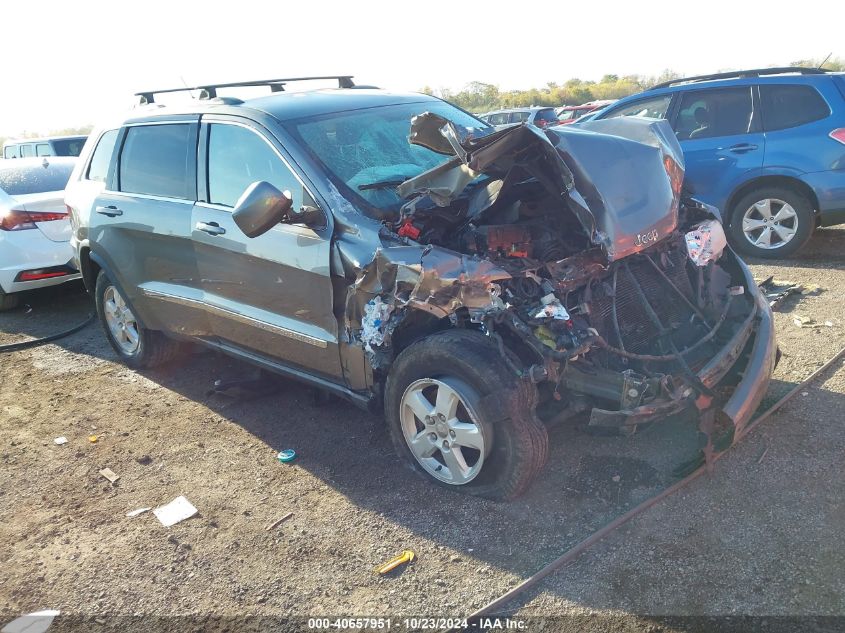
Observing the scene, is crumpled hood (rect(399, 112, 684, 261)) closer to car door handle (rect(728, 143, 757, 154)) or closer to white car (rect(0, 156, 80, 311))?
car door handle (rect(728, 143, 757, 154))

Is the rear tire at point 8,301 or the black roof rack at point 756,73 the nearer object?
the black roof rack at point 756,73

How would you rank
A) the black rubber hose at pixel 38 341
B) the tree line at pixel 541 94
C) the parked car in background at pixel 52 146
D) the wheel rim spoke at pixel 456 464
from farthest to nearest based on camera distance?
the tree line at pixel 541 94 < the parked car in background at pixel 52 146 < the black rubber hose at pixel 38 341 < the wheel rim spoke at pixel 456 464

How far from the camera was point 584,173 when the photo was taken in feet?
11.2

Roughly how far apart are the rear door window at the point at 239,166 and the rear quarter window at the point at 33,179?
4084 millimetres

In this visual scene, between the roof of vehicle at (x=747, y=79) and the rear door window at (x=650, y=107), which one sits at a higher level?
the roof of vehicle at (x=747, y=79)

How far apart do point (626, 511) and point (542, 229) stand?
147 cm

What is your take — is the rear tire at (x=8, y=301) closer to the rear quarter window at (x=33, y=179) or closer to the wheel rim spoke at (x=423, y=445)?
the rear quarter window at (x=33, y=179)

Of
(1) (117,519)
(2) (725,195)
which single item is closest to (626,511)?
(1) (117,519)

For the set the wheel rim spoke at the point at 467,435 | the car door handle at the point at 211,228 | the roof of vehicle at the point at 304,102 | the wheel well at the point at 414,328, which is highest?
the roof of vehicle at the point at 304,102

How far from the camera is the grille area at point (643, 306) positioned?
3.49 metres

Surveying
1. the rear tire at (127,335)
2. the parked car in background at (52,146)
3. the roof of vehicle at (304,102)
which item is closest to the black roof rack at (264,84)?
the roof of vehicle at (304,102)

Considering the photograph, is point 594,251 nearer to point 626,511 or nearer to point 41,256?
point 626,511

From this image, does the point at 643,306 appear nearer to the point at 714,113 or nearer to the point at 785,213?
the point at 785,213

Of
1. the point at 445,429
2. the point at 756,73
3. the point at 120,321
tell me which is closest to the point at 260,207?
the point at 445,429
